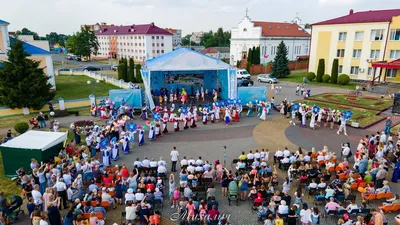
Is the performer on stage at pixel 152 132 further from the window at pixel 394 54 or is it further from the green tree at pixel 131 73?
the window at pixel 394 54

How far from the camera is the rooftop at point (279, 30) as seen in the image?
5816 centimetres

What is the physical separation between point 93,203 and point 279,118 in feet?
54.6

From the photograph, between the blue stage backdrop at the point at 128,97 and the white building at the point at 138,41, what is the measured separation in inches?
1802

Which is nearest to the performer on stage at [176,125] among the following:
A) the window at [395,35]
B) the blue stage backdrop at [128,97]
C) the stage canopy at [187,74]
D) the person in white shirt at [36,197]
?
the stage canopy at [187,74]

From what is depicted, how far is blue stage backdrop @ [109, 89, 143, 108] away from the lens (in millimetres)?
25031

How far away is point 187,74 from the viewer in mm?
29953

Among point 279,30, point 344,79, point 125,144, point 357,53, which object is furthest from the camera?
point 279,30

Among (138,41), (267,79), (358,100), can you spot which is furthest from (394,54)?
(138,41)

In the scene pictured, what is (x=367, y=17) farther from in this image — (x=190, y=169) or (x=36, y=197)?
(x=36, y=197)

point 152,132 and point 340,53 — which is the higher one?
point 340,53

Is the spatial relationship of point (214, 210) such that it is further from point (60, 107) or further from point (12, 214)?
point (60, 107)

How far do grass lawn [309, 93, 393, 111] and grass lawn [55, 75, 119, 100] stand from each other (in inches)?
898

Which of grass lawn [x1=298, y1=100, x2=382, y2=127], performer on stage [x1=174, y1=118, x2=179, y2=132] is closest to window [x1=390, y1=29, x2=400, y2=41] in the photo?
grass lawn [x1=298, y1=100, x2=382, y2=127]

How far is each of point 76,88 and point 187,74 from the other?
14.8 metres
